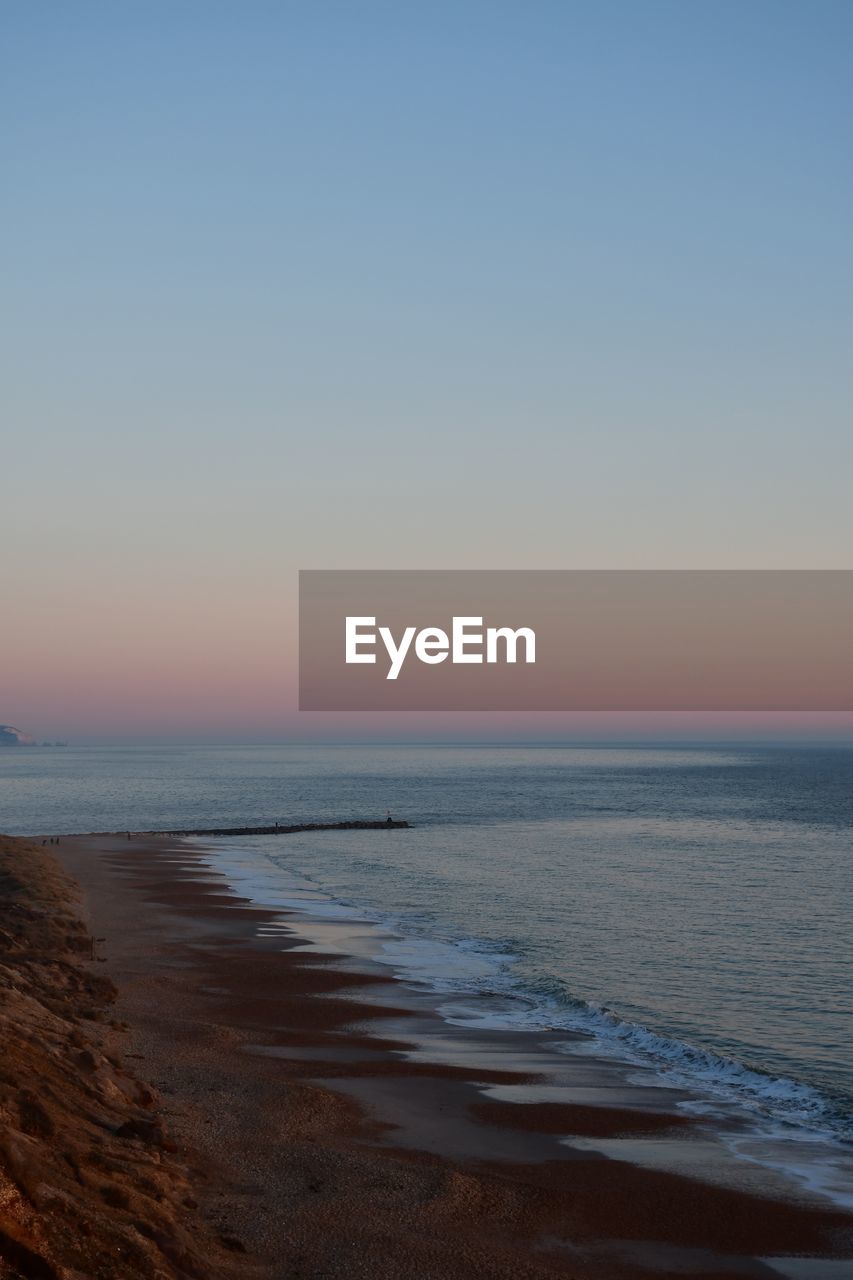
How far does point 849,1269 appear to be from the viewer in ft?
44.1

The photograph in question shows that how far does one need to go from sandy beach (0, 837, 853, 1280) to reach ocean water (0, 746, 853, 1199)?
2505 millimetres

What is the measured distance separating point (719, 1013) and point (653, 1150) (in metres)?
10.8

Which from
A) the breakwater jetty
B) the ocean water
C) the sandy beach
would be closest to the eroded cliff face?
the sandy beach

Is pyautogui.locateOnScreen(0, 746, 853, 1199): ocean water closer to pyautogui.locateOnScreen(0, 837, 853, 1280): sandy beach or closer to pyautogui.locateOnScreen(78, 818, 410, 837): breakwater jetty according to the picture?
pyautogui.locateOnScreen(0, 837, 853, 1280): sandy beach

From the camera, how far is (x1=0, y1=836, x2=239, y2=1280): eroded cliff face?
32.2ft

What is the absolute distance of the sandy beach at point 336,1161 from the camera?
11758mm

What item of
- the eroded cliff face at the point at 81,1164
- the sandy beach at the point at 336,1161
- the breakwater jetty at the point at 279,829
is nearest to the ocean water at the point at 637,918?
the sandy beach at the point at 336,1161

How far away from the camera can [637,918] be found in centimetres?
4256

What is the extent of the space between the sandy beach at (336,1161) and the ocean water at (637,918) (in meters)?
2.51

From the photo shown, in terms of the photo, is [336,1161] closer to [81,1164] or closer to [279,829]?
[81,1164]

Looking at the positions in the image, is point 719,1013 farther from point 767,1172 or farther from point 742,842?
point 742,842

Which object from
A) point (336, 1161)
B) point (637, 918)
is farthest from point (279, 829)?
point (336, 1161)

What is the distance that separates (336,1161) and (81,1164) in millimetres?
4874

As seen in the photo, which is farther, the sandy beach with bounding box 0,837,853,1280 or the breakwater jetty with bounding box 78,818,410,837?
the breakwater jetty with bounding box 78,818,410,837
